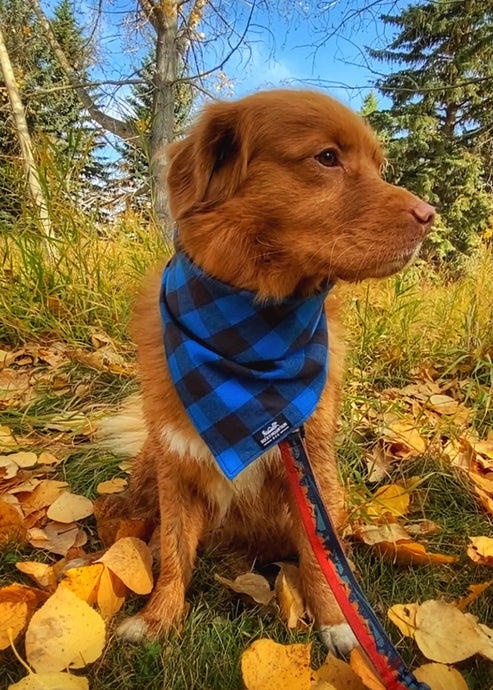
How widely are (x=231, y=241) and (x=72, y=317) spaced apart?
228 cm

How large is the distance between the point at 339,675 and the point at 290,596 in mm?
313

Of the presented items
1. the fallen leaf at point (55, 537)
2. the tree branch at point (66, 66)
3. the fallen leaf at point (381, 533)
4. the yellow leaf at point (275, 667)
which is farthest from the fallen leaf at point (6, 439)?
the tree branch at point (66, 66)

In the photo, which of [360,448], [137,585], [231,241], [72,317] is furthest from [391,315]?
[137,585]

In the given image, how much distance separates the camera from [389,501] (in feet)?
6.91

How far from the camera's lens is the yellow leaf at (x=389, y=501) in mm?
2051

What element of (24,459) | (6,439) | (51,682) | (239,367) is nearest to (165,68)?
(6,439)

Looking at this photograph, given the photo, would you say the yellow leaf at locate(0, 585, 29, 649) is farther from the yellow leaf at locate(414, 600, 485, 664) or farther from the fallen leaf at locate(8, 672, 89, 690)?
the yellow leaf at locate(414, 600, 485, 664)

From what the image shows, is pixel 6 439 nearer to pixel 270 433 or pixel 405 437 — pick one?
pixel 270 433

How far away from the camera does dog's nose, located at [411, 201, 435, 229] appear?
140cm

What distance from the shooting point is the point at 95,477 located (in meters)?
2.38

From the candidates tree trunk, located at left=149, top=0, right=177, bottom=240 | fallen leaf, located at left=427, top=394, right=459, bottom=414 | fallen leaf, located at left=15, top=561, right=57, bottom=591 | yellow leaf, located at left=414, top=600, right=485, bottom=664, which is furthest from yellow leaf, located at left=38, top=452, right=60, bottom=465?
tree trunk, located at left=149, top=0, right=177, bottom=240

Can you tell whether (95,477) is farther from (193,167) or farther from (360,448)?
(193,167)

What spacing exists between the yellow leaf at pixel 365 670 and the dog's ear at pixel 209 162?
1.22 metres

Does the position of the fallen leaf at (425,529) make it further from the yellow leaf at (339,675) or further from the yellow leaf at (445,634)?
the yellow leaf at (339,675)
